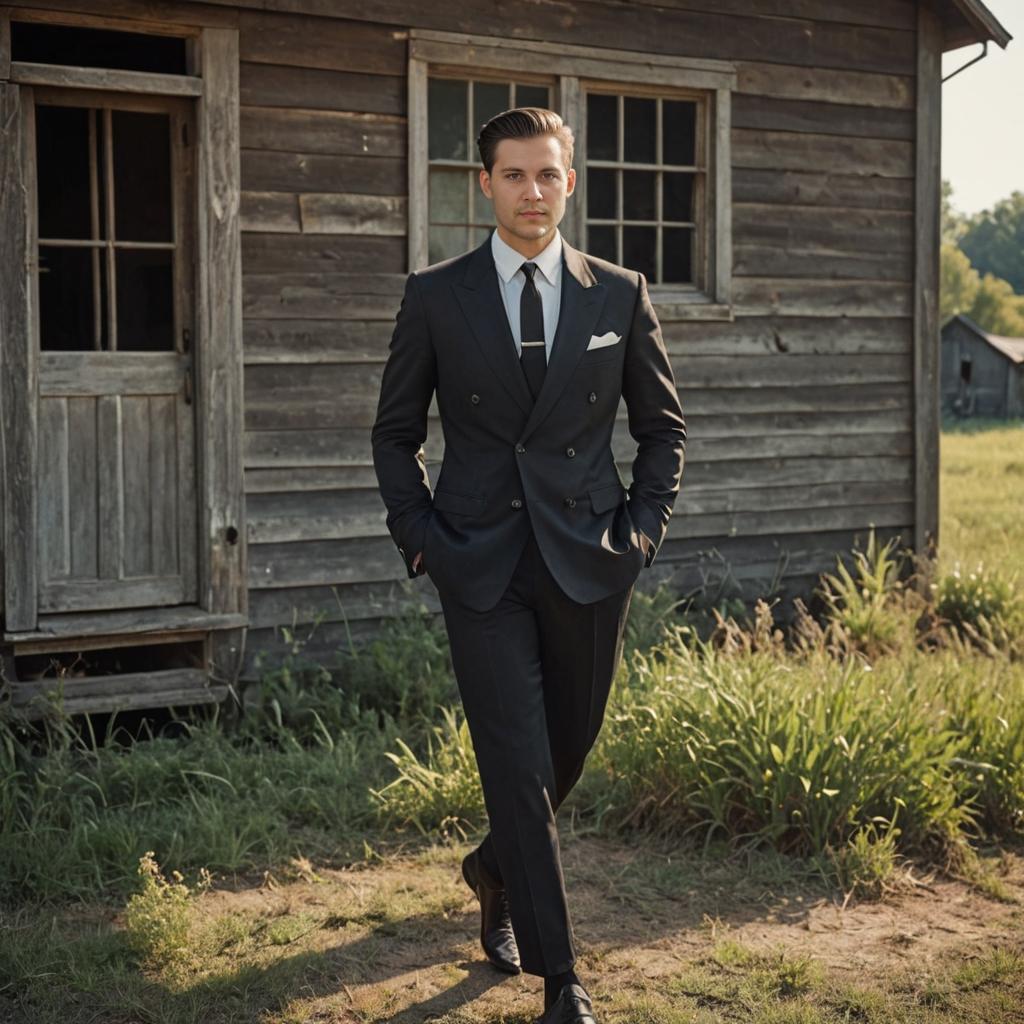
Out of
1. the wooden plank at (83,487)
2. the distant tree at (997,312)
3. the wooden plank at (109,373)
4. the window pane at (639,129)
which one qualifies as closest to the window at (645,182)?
the window pane at (639,129)

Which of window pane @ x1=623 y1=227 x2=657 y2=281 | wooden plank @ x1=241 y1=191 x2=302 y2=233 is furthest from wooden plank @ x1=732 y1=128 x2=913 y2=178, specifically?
wooden plank @ x1=241 y1=191 x2=302 y2=233

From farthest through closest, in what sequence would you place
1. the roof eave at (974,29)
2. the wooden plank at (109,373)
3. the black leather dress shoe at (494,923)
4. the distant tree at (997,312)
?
the distant tree at (997,312), the roof eave at (974,29), the wooden plank at (109,373), the black leather dress shoe at (494,923)

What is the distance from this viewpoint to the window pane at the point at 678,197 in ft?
26.1

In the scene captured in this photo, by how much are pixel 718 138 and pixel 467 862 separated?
16.3 feet

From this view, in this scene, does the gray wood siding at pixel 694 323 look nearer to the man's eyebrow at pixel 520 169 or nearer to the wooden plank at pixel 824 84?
the wooden plank at pixel 824 84

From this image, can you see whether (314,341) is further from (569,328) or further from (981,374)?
(981,374)

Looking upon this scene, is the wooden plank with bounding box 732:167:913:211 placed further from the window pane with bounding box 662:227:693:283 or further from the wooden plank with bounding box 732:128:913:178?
the window pane with bounding box 662:227:693:283

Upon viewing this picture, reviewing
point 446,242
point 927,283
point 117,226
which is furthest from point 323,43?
point 927,283

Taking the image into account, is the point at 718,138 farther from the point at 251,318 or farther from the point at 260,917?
the point at 260,917

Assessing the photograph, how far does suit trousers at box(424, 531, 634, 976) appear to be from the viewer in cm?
348

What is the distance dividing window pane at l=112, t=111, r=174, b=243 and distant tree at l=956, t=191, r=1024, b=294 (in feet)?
251

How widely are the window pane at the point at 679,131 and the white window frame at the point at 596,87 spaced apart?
9 centimetres

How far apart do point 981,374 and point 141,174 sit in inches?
1242

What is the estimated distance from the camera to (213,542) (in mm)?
6590
